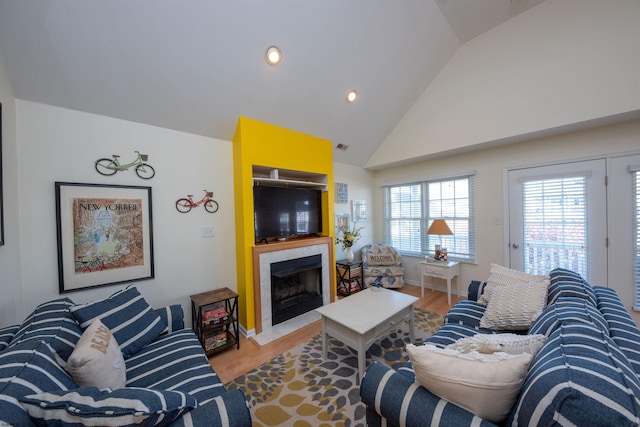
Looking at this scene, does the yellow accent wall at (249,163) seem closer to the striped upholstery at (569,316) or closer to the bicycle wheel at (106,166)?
the bicycle wheel at (106,166)

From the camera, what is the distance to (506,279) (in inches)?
78.7

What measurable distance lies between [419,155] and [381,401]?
3.42 m

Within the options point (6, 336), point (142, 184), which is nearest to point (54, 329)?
point (6, 336)

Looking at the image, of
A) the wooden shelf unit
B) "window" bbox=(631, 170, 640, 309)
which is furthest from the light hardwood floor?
"window" bbox=(631, 170, 640, 309)

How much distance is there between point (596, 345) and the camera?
0.87 metres

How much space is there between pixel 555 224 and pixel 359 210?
2692 millimetres

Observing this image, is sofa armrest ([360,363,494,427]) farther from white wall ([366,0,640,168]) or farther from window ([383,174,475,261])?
window ([383,174,475,261])

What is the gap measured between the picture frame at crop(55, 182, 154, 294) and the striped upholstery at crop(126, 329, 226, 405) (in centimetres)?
88

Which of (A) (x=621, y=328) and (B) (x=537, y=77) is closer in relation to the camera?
(A) (x=621, y=328)

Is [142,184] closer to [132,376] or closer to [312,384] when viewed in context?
[132,376]

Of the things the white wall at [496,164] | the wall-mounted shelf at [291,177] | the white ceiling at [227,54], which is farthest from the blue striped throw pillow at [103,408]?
the white wall at [496,164]

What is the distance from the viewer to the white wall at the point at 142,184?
1.81 metres

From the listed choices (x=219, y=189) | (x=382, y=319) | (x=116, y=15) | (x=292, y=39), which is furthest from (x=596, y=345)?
(x=116, y=15)

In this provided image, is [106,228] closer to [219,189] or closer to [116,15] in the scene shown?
[219,189]
